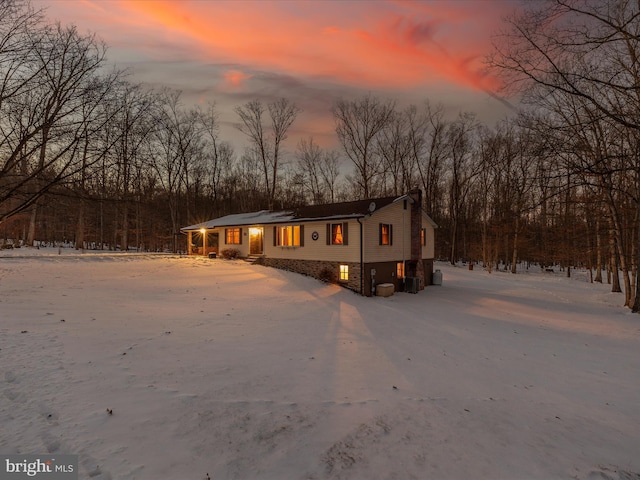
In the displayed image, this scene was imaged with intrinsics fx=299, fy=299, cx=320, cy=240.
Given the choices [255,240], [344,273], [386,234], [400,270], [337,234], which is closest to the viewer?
[344,273]

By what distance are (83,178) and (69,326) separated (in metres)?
3.92

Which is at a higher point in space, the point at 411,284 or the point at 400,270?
the point at 400,270

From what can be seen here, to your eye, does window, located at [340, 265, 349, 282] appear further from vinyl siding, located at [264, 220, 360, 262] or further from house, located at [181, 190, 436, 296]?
vinyl siding, located at [264, 220, 360, 262]

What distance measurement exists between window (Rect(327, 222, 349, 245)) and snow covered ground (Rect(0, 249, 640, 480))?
6371mm

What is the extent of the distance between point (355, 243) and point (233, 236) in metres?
12.8

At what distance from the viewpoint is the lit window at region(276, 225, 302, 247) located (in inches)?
813

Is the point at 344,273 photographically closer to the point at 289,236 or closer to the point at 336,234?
the point at 336,234

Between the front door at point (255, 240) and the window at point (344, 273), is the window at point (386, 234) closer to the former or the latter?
the window at point (344, 273)

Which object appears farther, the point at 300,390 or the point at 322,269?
the point at 322,269

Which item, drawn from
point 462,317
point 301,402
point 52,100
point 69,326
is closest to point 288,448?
point 301,402

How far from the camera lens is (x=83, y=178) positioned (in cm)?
812

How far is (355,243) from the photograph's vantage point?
58.1 ft

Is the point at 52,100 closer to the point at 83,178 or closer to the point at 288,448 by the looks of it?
the point at 83,178

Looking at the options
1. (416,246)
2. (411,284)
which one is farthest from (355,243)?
(416,246)
